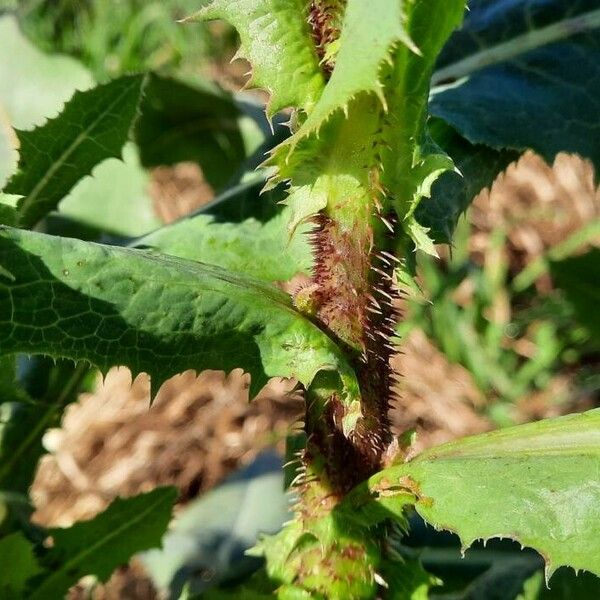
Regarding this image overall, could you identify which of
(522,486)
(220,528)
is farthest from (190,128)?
(522,486)

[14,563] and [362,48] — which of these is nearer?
[362,48]

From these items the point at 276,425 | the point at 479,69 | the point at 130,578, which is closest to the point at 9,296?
the point at 479,69

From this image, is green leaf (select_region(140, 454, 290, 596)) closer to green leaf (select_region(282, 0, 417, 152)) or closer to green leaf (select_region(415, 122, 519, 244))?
green leaf (select_region(415, 122, 519, 244))

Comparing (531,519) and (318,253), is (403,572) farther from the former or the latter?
(318,253)

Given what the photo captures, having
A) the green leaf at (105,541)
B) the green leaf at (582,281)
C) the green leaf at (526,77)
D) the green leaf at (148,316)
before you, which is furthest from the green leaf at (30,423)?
the green leaf at (582,281)

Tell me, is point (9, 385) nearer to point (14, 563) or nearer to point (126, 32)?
point (14, 563)

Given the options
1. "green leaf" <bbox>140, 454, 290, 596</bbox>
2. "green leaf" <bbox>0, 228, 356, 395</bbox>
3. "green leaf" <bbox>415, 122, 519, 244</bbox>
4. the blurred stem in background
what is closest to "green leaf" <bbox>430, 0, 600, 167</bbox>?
"green leaf" <bbox>415, 122, 519, 244</bbox>
